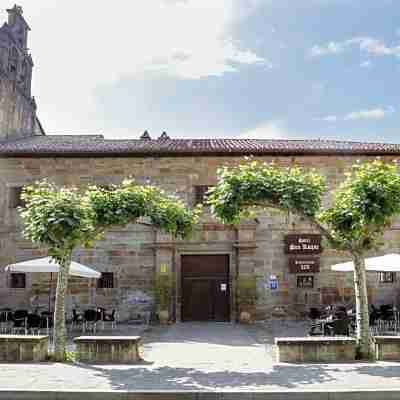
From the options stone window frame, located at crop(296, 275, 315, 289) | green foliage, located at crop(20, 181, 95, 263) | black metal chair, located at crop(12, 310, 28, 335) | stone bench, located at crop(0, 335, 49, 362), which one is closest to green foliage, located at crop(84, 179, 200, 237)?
green foliage, located at crop(20, 181, 95, 263)

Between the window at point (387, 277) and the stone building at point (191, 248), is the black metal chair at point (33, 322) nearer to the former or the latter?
the stone building at point (191, 248)

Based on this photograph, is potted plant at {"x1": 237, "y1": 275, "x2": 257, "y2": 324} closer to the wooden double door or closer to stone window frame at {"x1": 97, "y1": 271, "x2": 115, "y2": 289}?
the wooden double door

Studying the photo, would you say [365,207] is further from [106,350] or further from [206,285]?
[206,285]

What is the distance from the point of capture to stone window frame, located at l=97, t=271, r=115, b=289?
1661 centimetres

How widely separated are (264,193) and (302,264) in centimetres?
778

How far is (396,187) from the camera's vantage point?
9.01 metres

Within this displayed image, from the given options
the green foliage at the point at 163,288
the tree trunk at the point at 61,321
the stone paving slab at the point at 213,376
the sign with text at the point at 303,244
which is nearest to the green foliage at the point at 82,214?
the tree trunk at the point at 61,321

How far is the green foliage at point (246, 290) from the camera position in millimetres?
16281

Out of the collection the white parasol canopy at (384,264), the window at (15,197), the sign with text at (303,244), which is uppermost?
the window at (15,197)

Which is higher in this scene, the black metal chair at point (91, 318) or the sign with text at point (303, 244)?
the sign with text at point (303, 244)

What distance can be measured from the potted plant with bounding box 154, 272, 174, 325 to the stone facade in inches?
12.8

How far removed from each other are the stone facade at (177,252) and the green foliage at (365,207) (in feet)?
22.9

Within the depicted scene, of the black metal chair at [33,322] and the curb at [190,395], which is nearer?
the curb at [190,395]

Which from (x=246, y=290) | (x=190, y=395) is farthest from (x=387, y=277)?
→ (x=190, y=395)
